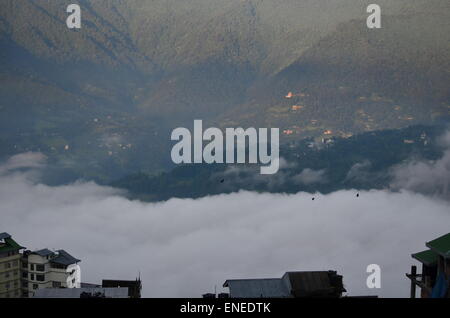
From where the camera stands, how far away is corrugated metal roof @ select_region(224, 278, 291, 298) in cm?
6069

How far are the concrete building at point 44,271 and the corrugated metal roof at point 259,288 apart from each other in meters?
32.3

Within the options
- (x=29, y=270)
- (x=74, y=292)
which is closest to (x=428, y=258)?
(x=74, y=292)

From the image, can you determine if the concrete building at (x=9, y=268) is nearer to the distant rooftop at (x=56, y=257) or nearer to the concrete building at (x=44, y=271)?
the concrete building at (x=44, y=271)

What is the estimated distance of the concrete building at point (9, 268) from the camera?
83938 mm

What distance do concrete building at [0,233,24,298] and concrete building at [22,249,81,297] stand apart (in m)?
0.97

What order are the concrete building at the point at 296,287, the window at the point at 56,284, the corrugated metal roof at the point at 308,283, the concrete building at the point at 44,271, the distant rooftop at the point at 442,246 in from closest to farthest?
the distant rooftop at the point at 442,246, the concrete building at the point at 296,287, the corrugated metal roof at the point at 308,283, the concrete building at the point at 44,271, the window at the point at 56,284

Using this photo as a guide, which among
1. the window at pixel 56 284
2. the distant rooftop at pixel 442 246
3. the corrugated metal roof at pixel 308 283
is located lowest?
the window at pixel 56 284

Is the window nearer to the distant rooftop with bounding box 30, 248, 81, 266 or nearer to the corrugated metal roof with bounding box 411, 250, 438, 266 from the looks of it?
the distant rooftop with bounding box 30, 248, 81, 266

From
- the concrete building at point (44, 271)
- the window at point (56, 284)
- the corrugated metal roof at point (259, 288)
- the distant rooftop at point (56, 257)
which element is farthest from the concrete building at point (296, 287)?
the window at point (56, 284)

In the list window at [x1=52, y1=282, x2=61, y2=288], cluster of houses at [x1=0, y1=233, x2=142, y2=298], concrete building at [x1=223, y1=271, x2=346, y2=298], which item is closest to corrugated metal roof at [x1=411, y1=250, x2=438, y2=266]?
concrete building at [x1=223, y1=271, x2=346, y2=298]

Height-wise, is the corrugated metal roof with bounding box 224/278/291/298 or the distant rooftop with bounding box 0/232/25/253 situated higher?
the distant rooftop with bounding box 0/232/25/253

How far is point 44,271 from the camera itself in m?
85.9
